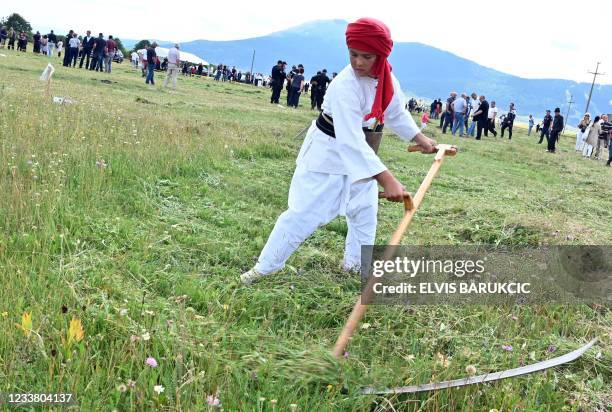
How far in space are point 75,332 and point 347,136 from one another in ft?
5.25

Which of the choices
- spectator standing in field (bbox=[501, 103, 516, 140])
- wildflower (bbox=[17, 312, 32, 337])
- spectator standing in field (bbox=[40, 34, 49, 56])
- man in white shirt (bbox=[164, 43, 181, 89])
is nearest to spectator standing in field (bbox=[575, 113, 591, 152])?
spectator standing in field (bbox=[501, 103, 516, 140])

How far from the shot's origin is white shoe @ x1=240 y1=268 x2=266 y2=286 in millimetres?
3133

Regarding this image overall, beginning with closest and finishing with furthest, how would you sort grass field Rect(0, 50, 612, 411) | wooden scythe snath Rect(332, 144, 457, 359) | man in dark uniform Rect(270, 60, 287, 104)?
grass field Rect(0, 50, 612, 411), wooden scythe snath Rect(332, 144, 457, 359), man in dark uniform Rect(270, 60, 287, 104)

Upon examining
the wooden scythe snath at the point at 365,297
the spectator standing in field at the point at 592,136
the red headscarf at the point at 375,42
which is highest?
the spectator standing in field at the point at 592,136

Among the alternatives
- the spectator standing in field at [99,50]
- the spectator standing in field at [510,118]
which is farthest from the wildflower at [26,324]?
the spectator standing in field at [510,118]

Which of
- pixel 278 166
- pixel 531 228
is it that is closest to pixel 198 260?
pixel 531 228

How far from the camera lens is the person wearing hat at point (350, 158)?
2.74 meters

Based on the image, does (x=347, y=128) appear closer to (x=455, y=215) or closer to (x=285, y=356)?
(x=285, y=356)

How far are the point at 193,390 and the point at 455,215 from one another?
420 centimetres

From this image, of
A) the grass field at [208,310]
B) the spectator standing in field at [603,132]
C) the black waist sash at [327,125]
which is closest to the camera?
the grass field at [208,310]

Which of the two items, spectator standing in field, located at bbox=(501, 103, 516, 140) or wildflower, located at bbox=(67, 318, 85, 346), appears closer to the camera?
wildflower, located at bbox=(67, 318, 85, 346)

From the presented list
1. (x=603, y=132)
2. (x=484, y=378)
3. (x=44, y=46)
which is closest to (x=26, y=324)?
(x=484, y=378)

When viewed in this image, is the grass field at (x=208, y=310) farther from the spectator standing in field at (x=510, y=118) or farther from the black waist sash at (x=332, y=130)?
the spectator standing in field at (x=510, y=118)

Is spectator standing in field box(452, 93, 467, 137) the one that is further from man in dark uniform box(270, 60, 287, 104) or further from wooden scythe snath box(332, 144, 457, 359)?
wooden scythe snath box(332, 144, 457, 359)
